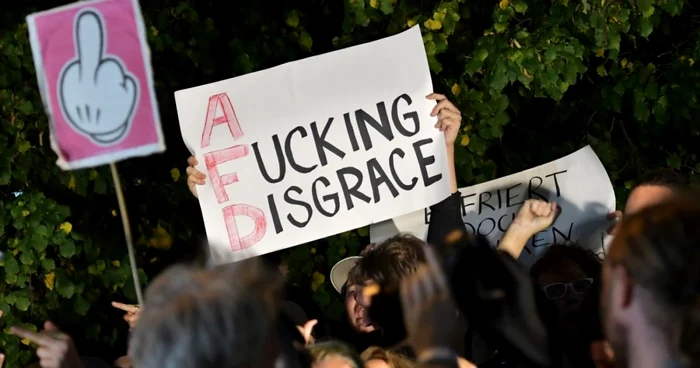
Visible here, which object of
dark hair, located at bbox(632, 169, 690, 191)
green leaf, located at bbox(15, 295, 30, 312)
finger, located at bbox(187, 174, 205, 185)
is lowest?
dark hair, located at bbox(632, 169, 690, 191)

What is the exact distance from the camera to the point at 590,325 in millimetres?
1800

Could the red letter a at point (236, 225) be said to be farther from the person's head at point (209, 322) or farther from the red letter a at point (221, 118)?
the person's head at point (209, 322)

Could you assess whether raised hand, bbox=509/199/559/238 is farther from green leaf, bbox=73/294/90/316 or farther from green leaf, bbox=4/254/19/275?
green leaf, bbox=4/254/19/275

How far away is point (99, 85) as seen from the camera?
2.10 meters

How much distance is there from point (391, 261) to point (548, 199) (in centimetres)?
108

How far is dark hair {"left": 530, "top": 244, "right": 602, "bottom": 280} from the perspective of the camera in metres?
2.55

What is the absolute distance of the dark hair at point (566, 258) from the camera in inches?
100

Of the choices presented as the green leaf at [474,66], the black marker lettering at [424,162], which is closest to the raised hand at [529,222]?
the black marker lettering at [424,162]

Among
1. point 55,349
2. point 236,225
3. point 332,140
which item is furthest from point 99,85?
point 332,140

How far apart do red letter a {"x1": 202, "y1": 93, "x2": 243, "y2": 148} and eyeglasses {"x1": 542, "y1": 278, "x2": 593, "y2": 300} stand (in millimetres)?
1018

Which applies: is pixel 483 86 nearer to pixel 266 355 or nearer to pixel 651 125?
pixel 651 125

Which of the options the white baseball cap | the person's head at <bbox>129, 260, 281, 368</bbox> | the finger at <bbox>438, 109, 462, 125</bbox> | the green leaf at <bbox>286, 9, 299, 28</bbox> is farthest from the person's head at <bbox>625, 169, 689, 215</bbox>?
the green leaf at <bbox>286, 9, 299, 28</bbox>

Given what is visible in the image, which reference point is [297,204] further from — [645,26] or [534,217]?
[645,26]

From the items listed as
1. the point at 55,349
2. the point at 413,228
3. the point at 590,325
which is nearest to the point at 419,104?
the point at 413,228
